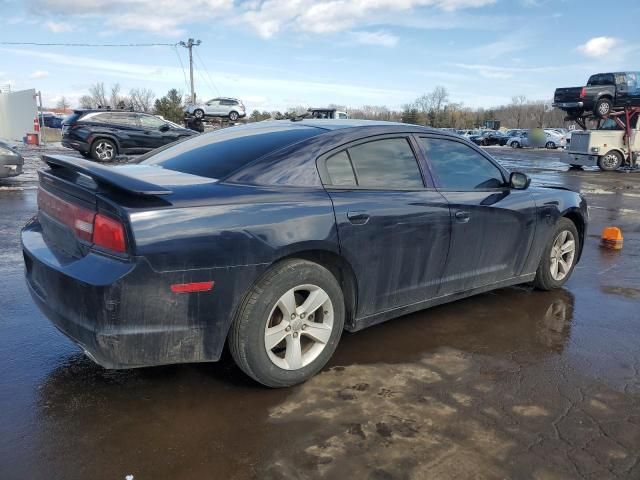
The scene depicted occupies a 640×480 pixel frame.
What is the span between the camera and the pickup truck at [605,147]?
68.8 feet

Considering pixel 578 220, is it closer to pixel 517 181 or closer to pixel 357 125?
pixel 517 181

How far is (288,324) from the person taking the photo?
3.11m

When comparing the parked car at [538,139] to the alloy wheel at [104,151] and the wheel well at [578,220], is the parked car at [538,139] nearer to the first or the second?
the alloy wheel at [104,151]

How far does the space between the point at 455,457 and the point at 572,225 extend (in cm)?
329

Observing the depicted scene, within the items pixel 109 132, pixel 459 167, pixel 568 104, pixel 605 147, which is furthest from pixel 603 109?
pixel 459 167

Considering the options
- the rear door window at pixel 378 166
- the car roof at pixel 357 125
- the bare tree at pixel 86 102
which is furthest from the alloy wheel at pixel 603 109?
the bare tree at pixel 86 102

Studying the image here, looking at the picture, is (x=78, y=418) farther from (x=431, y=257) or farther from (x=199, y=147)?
(x=431, y=257)

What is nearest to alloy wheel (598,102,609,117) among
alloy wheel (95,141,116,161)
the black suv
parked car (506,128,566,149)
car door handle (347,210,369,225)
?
the black suv

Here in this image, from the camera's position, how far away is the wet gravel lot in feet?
8.21

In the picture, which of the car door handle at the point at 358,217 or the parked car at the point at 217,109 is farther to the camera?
the parked car at the point at 217,109

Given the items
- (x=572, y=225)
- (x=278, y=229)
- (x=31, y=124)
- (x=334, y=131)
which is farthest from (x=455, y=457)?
(x=31, y=124)

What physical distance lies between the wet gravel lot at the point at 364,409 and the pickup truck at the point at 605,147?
62.3ft

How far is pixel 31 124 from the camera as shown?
92.3ft

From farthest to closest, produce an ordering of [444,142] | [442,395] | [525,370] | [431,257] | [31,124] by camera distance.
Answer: [31,124], [444,142], [431,257], [525,370], [442,395]
